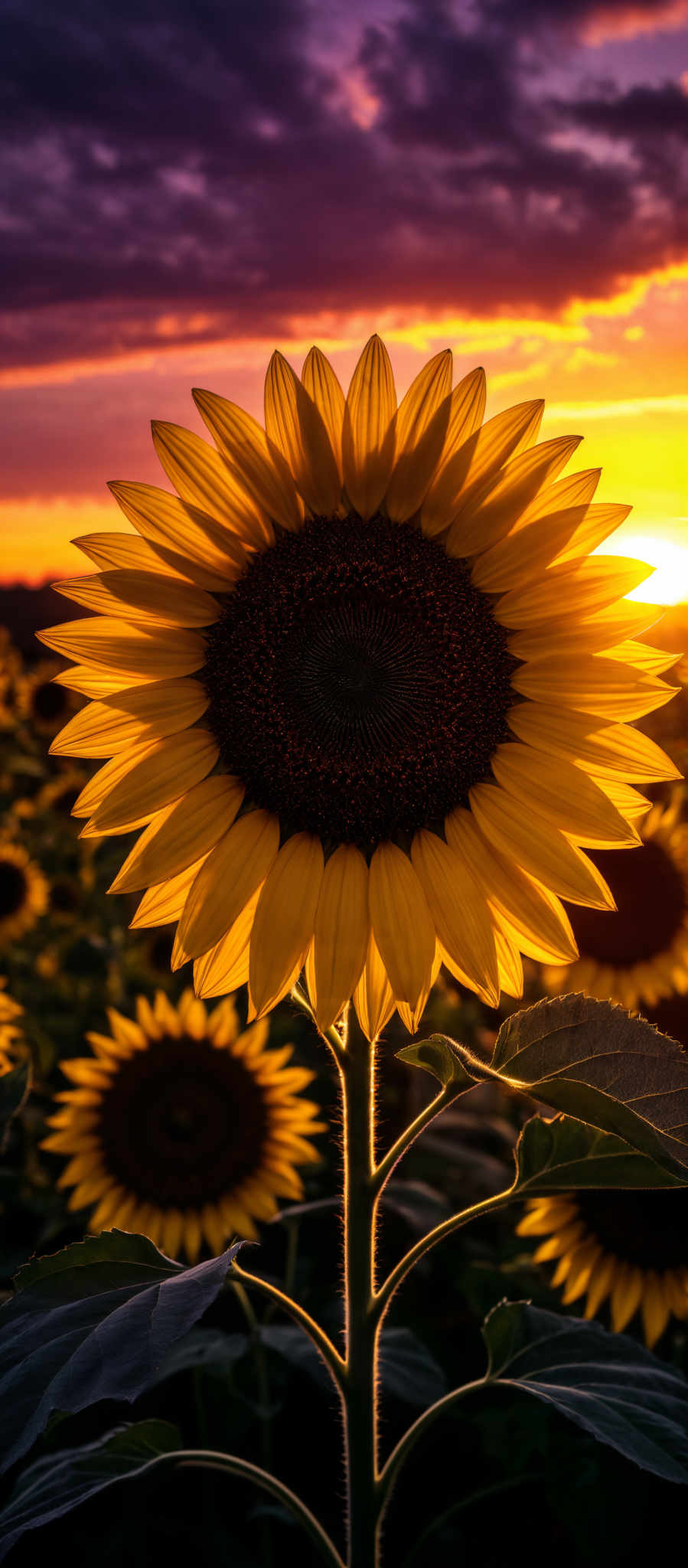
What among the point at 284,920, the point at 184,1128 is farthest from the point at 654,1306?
the point at 284,920

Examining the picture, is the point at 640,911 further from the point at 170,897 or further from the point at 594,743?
the point at 170,897

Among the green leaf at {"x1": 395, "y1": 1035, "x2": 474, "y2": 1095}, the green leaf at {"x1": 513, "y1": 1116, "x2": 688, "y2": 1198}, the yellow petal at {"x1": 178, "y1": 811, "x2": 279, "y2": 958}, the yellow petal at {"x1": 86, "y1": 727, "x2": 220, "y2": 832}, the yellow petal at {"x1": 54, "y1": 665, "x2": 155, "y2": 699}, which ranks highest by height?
the yellow petal at {"x1": 54, "y1": 665, "x2": 155, "y2": 699}

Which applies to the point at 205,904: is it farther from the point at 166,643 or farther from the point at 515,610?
the point at 515,610

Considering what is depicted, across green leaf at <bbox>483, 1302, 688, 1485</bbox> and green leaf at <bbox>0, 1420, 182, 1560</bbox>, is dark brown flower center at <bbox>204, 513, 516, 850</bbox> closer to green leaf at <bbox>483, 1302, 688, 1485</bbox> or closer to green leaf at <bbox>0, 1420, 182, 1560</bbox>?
green leaf at <bbox>483, 1302, 688, 1485</bbox>

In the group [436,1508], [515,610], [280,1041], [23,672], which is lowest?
[436,1508]

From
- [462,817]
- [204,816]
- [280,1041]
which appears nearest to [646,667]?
[462,817]

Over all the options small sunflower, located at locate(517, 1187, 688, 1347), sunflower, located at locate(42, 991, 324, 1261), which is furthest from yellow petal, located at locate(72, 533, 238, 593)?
small sunflower, located at locate(517, 1187, 688, 1347)

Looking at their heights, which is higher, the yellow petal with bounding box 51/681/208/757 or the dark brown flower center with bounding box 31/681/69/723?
the dark brown flower center with bounding box 31/681/69/723
